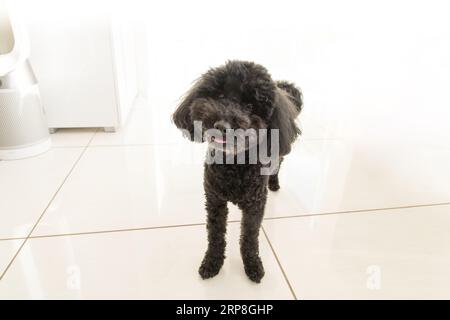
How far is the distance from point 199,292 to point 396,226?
2.44ft

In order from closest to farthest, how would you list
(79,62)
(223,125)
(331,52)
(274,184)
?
1. (223,125)
2. (274,184)
3. (79,62)
4. (331,52)

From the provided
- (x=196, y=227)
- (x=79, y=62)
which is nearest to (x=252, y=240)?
(x=196, y=227)

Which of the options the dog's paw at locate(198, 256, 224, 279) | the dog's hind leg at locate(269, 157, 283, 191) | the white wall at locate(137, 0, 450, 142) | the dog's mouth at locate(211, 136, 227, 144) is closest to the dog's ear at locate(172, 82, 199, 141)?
the dog's mouth at locate(211, 136, 227, 144)

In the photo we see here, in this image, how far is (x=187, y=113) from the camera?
782mm

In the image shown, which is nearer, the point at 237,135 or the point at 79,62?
the point at 237,135

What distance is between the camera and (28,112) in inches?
56.7

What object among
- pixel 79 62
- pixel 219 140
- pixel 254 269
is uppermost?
pixel 79 62

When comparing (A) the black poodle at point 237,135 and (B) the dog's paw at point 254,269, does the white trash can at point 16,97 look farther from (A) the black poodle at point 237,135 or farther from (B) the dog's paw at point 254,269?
(B) the dog's paw at point 254,269

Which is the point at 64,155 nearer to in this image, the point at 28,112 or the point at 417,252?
the point at 28,112

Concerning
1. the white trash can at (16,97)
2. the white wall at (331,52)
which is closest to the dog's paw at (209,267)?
the white trash can at (16,97)

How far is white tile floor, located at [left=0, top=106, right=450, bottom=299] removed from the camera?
83 centimetres

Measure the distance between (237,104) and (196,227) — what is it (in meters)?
0.53

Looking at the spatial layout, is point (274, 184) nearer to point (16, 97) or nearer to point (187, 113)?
point (187, 113)
